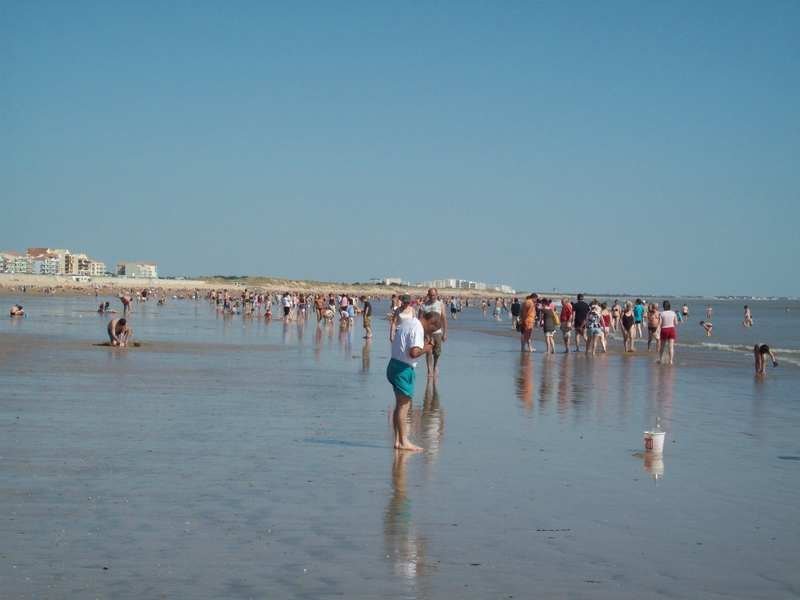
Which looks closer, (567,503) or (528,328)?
(567,503)

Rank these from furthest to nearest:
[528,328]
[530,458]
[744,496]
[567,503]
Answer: [528,328], [530,458], [744,496], [567,503]

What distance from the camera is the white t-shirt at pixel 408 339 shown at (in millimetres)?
9680

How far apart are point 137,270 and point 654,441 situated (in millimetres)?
193513

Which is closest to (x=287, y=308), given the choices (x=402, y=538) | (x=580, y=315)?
(x=580, y=315)

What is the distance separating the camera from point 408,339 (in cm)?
972

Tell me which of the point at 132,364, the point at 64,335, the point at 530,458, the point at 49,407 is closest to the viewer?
the point at 530,458

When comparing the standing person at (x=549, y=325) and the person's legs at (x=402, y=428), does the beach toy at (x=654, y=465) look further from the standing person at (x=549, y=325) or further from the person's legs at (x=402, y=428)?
the standing person at (x=549, y=325)

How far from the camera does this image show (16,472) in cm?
779

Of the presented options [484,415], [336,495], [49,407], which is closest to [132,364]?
[49,407]

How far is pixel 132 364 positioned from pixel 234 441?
30.7ft

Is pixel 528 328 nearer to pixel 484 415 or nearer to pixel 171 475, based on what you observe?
pixel 484 415

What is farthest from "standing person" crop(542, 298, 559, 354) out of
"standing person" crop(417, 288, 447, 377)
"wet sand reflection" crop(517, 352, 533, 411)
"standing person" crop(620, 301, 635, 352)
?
"standing person" crop(417, 288, 447, 377)

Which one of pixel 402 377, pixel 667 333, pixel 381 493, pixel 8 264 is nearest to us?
pixel 381 493

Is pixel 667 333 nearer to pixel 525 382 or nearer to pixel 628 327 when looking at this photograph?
pixel 628 327
